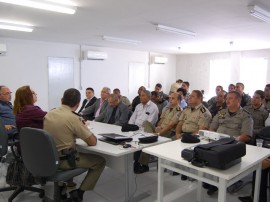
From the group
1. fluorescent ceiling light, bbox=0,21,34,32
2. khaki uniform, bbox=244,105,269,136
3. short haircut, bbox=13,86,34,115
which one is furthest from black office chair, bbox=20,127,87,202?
fluorescent ceiling light, bbox=0,21,34,32

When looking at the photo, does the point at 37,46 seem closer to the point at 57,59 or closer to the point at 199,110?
the point at 57,59

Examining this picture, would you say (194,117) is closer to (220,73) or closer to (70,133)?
(70,133)

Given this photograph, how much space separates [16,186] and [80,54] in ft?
17.9

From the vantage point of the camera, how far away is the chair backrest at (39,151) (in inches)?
81.8

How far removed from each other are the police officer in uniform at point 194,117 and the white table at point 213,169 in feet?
3.14

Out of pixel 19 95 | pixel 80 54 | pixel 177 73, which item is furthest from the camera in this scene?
pixel 177 73

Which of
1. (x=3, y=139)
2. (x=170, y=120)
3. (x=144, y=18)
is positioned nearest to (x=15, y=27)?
(x=144, y=18)

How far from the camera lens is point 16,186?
9.10 feet

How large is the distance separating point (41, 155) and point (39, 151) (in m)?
0.04

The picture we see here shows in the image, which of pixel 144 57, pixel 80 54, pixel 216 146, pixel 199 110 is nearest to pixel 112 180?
pixel 199 110

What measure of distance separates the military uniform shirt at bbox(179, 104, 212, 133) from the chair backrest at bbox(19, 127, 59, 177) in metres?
1.95

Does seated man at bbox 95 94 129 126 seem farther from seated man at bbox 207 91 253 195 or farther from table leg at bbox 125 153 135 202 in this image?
seated man at bbox 207 91 253 195

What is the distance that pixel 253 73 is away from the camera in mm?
8688

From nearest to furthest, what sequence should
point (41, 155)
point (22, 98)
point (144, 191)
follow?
point (41, 155) → point (22, 98) → point (144, 191)
